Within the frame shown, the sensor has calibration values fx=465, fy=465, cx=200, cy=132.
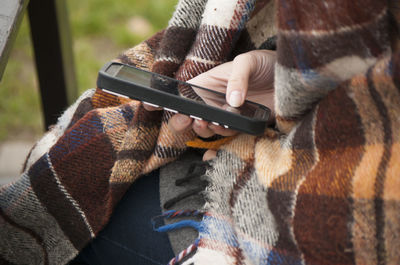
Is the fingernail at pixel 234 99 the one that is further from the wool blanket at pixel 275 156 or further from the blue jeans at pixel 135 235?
the blue jeans at pixel 135 235

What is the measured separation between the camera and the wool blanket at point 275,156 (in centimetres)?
56

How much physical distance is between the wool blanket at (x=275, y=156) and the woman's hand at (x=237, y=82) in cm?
3

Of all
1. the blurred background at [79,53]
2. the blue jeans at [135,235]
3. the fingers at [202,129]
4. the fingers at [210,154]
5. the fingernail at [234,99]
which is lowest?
the blurred background at [79,53]

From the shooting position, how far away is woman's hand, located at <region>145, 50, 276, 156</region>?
694 millimetres

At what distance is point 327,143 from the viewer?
0.60 metres

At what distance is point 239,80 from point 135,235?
304mm

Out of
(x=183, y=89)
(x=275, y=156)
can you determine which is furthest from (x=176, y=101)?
(x=275, y=156)

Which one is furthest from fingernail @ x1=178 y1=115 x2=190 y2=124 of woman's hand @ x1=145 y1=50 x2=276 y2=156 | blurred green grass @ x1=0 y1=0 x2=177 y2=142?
blurred green grass @ x1=0 y1=0 x2=177 y2=142

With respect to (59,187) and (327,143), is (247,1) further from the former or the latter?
(59,187)

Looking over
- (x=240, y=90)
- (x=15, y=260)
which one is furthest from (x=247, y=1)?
(x=15, y=260)

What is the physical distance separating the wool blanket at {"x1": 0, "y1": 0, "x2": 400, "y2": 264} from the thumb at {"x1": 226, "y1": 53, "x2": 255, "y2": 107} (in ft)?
0.20

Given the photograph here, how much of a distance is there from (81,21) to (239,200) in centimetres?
208

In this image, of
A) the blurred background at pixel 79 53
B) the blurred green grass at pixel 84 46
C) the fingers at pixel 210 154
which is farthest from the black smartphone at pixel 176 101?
the blurred green grass at pixel 84 46

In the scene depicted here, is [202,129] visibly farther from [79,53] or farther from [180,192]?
[79,53]
